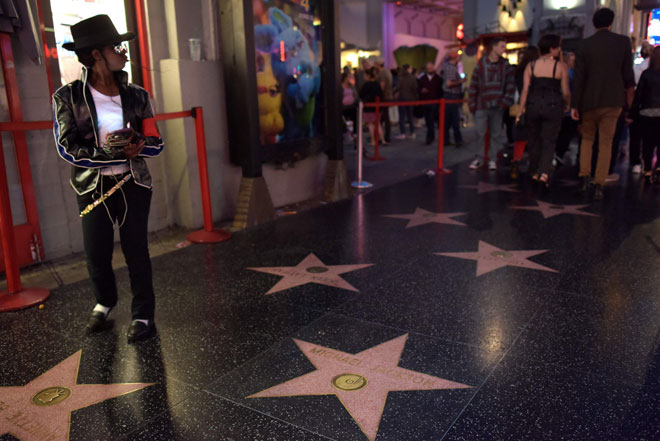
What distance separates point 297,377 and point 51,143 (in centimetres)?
309

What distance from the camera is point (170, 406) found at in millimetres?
2486

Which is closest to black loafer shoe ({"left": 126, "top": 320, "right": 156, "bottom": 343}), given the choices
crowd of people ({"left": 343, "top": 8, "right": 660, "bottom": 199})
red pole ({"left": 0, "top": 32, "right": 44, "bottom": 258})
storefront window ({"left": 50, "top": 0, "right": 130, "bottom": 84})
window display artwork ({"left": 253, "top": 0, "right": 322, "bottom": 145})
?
red pole ({"left": 0, "top": 32, "right": 44, "bottom": 258})

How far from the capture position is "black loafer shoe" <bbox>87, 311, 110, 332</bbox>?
3273mm

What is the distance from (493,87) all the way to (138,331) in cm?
641

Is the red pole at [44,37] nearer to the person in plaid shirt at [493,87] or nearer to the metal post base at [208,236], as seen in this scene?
the metal post base at [208,236]

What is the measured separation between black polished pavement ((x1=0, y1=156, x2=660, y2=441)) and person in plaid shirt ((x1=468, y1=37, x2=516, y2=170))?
3.24 metres

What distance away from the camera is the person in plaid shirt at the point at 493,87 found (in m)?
7.87

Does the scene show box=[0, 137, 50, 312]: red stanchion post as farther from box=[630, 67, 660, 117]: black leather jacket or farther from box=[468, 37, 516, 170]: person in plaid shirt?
box=[630, 67, 660, 117]: black leather jacket

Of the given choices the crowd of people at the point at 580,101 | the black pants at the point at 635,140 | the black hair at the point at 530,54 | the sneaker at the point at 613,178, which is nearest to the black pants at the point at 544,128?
the crowd of people at the point at 580,101

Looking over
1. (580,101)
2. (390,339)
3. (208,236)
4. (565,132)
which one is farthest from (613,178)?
(390,339)

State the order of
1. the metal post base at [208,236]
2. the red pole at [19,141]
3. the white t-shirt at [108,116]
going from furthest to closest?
the metal post base at [208,236] < the red pole at [19,141] < the white t-shirt at [108,116]

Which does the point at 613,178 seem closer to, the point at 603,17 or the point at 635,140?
the point at 635,140

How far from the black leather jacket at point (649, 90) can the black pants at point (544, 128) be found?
1268 mm

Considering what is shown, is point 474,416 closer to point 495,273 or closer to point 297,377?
point 297,377
